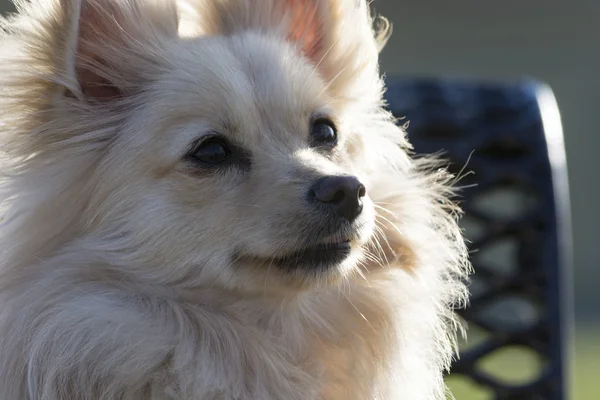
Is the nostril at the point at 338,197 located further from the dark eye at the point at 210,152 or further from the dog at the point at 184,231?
the dark eye at the point at 210,152

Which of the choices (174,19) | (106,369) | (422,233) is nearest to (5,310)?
(106,369)

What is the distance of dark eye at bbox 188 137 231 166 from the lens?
2949mm

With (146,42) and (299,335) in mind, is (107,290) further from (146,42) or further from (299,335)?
(146,42)

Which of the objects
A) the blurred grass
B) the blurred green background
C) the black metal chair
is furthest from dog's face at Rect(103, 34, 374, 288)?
the blurred green background

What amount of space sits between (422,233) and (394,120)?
530 mm

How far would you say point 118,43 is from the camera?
310 centimetres

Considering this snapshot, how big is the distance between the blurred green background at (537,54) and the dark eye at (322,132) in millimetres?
8230

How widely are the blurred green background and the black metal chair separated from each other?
7254 mm

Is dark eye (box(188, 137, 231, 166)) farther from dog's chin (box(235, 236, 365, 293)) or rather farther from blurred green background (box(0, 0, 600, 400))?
blurred green background (box(0, 0, 600, 400))

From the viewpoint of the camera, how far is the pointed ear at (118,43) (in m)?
3.04

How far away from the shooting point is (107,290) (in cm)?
288

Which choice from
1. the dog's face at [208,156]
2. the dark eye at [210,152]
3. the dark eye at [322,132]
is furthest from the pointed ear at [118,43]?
the dark eye at [322,132]

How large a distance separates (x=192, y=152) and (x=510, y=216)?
1.86 metres

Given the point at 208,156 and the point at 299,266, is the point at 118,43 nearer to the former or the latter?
the point at 208,156
